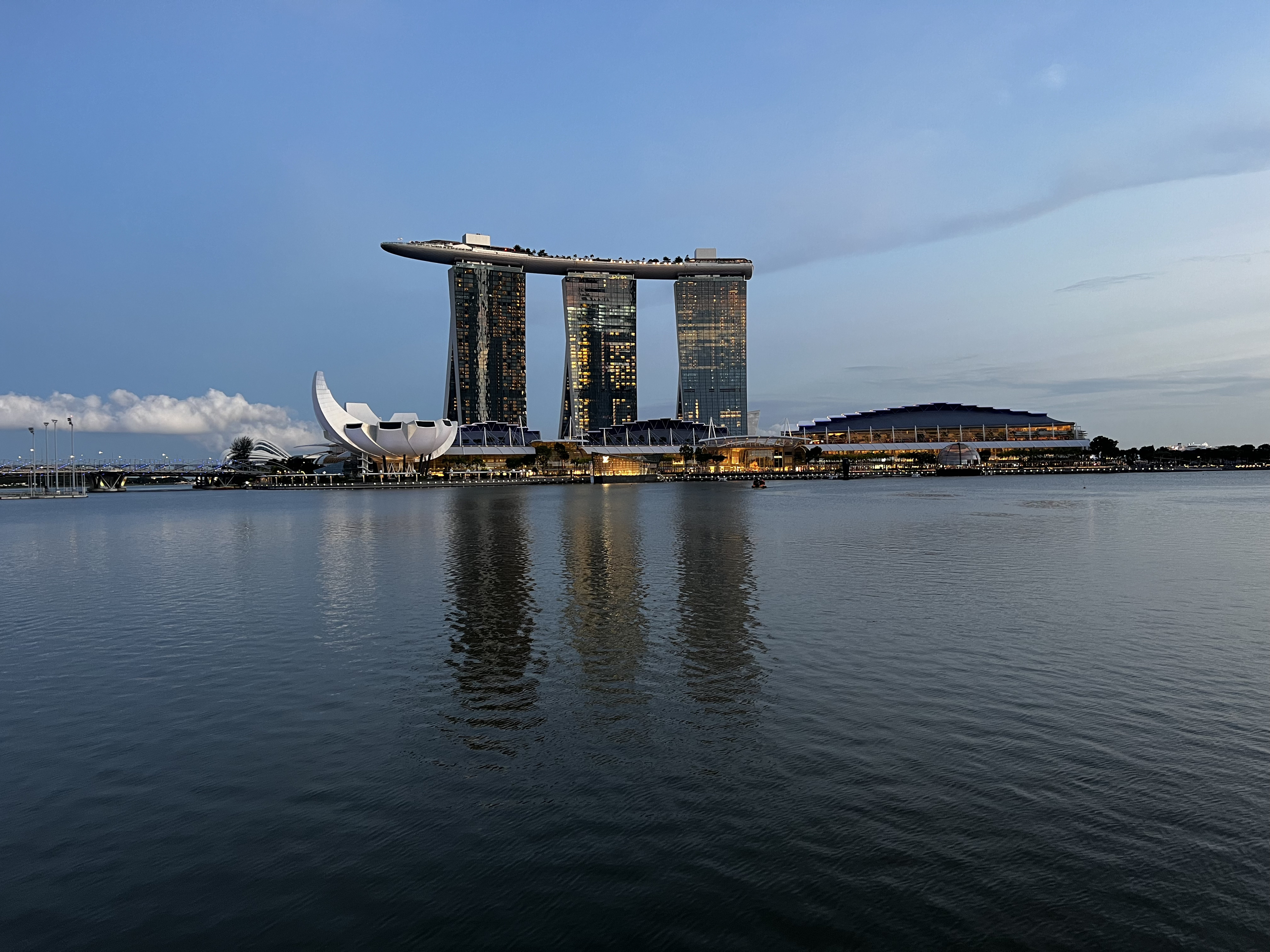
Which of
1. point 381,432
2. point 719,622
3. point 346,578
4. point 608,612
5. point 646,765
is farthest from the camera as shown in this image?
point 381,432

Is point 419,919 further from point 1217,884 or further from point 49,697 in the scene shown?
point 49,697

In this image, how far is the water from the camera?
7.21m

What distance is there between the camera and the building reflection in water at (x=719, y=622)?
14.0 m

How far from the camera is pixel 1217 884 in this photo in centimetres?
737

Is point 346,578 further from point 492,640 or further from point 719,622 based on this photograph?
point 719,622

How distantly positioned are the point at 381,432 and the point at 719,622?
558ft

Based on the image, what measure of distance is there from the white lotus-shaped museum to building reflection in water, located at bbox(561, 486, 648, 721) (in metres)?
138

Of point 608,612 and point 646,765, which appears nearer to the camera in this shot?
point 646,765

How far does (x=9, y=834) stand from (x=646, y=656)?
10897mm

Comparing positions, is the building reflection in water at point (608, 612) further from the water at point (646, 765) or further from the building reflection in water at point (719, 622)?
the building reflection in water at point (719, 622)

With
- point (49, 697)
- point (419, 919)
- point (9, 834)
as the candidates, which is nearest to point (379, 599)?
point (49, 697)

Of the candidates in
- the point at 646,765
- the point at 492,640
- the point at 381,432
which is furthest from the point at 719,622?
the point at 381,432

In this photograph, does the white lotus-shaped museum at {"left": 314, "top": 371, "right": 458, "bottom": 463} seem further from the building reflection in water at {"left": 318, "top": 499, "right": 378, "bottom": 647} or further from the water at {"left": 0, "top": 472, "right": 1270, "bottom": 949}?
the water at {"left": 0, "top": 472, "right": 1270, "bottom": 949}

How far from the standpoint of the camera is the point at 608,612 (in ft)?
71.7
